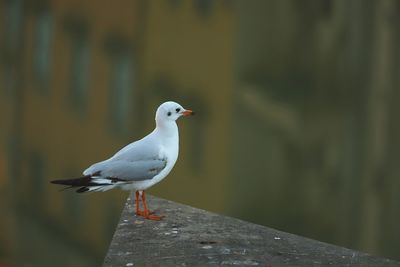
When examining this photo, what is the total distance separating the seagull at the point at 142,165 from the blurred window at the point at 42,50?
37.8ft

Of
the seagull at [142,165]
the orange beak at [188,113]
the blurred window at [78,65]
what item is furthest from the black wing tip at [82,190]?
the blurred window at [78,65]

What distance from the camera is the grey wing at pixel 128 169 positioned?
4.79m

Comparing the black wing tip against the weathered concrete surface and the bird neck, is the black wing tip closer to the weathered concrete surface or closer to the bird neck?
the weathered concrete surface

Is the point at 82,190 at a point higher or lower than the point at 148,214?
higher

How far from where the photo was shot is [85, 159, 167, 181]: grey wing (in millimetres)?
4785

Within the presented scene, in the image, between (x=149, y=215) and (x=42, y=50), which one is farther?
(x=42, y=50)

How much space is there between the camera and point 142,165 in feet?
15.8

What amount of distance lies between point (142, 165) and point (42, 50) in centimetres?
1248

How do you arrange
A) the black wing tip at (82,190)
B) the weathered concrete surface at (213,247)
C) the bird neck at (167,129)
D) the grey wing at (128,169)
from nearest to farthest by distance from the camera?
the weathered concrete surface at (213,247)
the black wing tip at (82,190)
the grey wing at (128,169)
the bird neck at (167,129)

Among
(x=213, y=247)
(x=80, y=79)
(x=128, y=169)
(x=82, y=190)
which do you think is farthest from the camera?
(x=80, y=79)

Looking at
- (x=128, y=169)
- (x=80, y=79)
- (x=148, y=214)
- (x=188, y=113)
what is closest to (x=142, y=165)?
(x=128, y=169)

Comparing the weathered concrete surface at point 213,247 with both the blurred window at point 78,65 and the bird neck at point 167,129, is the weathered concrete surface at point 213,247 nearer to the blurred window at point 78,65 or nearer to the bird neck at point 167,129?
the bird neck at point 167,129

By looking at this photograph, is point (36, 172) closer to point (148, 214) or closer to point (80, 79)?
point (80, 79)

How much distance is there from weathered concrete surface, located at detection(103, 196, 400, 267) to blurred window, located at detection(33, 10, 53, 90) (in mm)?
11917
